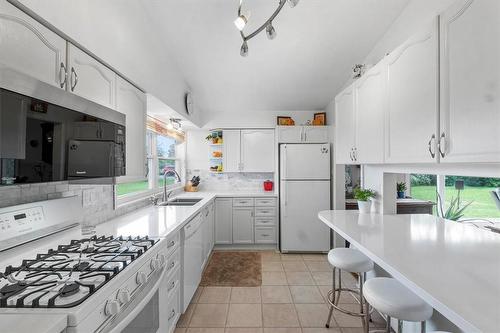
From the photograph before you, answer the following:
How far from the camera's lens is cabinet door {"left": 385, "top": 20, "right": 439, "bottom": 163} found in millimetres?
1224

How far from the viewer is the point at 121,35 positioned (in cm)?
164

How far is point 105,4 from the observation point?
1.48m

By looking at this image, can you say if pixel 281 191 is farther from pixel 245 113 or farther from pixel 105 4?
pixel 105 4

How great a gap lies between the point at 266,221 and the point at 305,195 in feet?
2.58

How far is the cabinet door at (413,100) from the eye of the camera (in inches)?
48.2

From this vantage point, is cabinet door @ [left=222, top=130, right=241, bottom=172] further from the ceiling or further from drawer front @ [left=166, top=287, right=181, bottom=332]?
drawer front @ [left=166, top=287, right=181, bottom=332]

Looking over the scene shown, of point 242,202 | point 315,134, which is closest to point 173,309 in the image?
point 242,202

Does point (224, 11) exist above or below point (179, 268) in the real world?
above

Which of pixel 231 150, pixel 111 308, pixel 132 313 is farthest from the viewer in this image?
pixel 231 150

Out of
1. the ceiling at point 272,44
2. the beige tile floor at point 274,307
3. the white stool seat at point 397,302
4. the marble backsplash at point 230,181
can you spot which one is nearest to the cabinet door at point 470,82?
the white stool seat at point 397,302

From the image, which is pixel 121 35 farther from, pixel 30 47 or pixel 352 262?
pixel 352 262

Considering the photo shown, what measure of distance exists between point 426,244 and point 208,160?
363 cm

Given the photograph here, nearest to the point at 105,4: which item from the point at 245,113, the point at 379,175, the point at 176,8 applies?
the point at 176,8

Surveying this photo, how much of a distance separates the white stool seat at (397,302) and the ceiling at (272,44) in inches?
87.2
